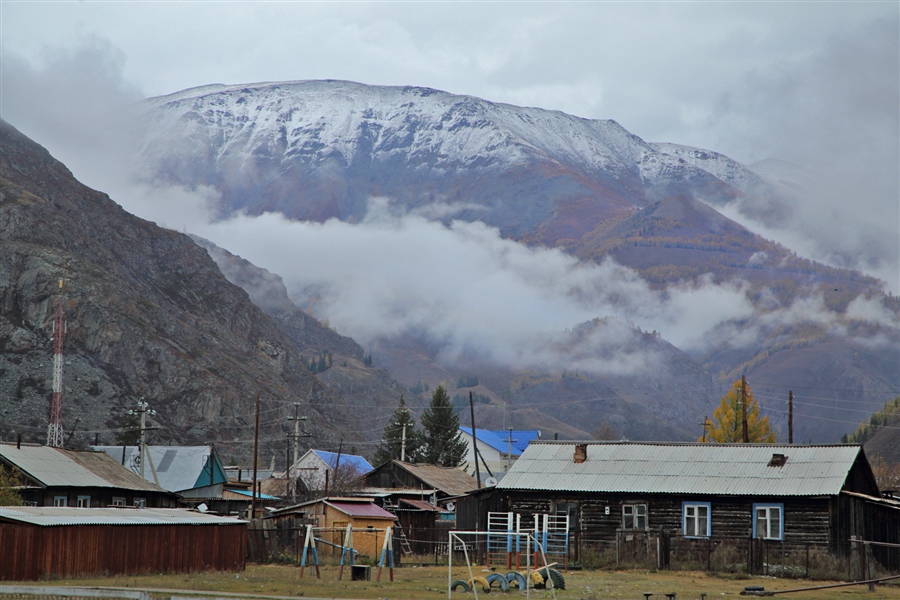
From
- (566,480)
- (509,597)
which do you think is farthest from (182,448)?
(509,597)

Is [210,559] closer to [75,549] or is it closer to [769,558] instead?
[75,549]

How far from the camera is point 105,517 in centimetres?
3722

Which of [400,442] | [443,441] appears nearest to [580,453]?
[400,442]

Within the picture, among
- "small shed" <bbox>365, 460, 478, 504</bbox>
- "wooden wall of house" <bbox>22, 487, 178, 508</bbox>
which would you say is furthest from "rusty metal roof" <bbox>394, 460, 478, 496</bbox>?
"wooden wall of house" <bbox>22, 487, 178, 508</bbox>

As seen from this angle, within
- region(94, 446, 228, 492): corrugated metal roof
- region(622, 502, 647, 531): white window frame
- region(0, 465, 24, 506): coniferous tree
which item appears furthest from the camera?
region(94, 446, 228, 492): corrugated metal roof

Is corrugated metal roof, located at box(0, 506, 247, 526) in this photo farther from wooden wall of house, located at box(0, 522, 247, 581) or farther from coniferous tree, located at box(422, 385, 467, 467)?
coniferous tree, located at box(422, 385, 467, 467)

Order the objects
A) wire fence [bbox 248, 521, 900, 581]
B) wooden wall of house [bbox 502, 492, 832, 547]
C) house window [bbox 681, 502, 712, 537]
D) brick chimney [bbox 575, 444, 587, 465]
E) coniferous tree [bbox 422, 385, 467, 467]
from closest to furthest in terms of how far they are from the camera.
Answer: wire fence [bbox 248, 521, 900, 581] < wooden wall of house [bbox 502, 492, 832, 547] < house window [bbox 681, 502, 712, 537] < brick chimney [bbox 575, 444, 587, 465] < coniferous tree [bbox 422, 385, 467, 467]

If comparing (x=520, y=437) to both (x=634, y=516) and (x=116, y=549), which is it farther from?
(x=116, y=549)

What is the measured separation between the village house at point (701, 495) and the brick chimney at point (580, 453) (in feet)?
0.17

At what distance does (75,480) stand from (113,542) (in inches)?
1207

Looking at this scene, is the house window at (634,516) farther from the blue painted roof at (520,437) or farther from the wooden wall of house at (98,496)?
the blue painted roof at (520,437)

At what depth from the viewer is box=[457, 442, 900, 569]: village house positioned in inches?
1845

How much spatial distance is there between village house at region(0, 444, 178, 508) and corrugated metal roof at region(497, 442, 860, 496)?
2807 centimetres

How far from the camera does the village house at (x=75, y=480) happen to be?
62.0 m
